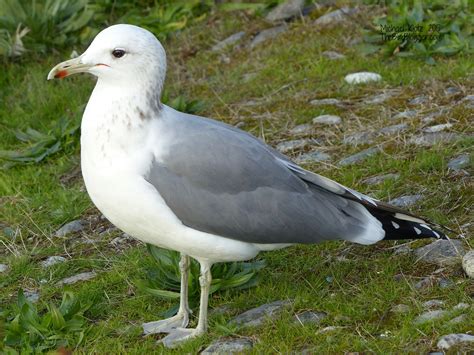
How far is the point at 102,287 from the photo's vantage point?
4.95 meters

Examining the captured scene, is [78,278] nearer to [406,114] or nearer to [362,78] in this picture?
[406,114]

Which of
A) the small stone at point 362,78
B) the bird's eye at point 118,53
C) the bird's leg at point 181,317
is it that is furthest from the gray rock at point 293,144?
the bird's eye at point 118,53

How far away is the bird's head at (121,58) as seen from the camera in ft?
14.1

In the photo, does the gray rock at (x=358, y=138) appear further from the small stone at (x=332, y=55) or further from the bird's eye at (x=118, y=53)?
the bird's eye at (x=118, y=53)

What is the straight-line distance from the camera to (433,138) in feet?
19.7

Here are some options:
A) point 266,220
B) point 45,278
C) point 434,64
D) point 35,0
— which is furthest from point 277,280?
point 35,0

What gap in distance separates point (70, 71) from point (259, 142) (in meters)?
0.98

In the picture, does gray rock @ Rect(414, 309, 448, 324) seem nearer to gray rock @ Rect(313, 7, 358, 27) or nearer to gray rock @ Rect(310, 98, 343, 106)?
gray rock @ Rect(310, 98, 343, 106)

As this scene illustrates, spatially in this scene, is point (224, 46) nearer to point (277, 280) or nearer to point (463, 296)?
point (277, 280)

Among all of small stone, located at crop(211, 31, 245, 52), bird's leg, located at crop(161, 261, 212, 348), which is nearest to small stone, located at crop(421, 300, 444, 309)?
bird's leg, located at crop(161, 261, 212, 348)

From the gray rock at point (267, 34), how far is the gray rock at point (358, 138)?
2043 mm

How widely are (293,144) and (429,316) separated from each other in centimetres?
231

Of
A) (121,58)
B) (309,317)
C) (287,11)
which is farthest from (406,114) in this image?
(121,58)

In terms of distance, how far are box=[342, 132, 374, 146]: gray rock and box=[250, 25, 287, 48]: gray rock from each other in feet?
6.70
